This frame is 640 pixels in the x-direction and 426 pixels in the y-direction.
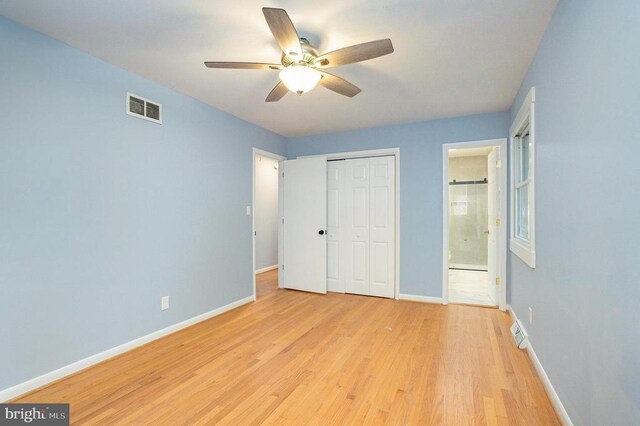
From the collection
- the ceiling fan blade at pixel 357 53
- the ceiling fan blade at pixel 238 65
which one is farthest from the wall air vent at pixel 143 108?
the ceiling fan blade at pixel 357 53

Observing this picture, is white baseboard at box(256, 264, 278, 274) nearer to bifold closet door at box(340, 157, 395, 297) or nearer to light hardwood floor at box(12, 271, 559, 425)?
bifold closet door at box(340, 157, 395, 297)

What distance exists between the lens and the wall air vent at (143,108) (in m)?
2.71

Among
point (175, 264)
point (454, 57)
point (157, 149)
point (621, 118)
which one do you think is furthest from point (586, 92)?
point (175, 264)

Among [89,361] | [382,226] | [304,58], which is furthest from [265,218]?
[304,58]

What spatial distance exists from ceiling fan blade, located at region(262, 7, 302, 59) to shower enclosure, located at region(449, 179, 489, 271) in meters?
5.83

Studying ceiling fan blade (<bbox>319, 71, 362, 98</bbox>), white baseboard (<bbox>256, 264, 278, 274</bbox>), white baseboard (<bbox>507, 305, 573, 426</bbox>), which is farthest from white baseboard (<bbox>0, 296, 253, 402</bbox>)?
white baseboard (<bbox>507, 305, 573, 426</bbox>)

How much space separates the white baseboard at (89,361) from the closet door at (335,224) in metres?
1.93

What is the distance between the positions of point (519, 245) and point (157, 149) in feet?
12.2

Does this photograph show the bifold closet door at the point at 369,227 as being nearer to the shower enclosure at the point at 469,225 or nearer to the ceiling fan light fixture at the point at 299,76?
the ceiling fan light fixture at the point at 299,76

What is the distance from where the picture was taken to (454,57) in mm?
2443

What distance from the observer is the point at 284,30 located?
168cm

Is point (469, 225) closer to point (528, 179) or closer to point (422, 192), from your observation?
point (422, 192)

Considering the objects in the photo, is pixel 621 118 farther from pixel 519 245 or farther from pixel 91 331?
pixel 91 331

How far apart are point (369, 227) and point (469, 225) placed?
3382 millimetres
